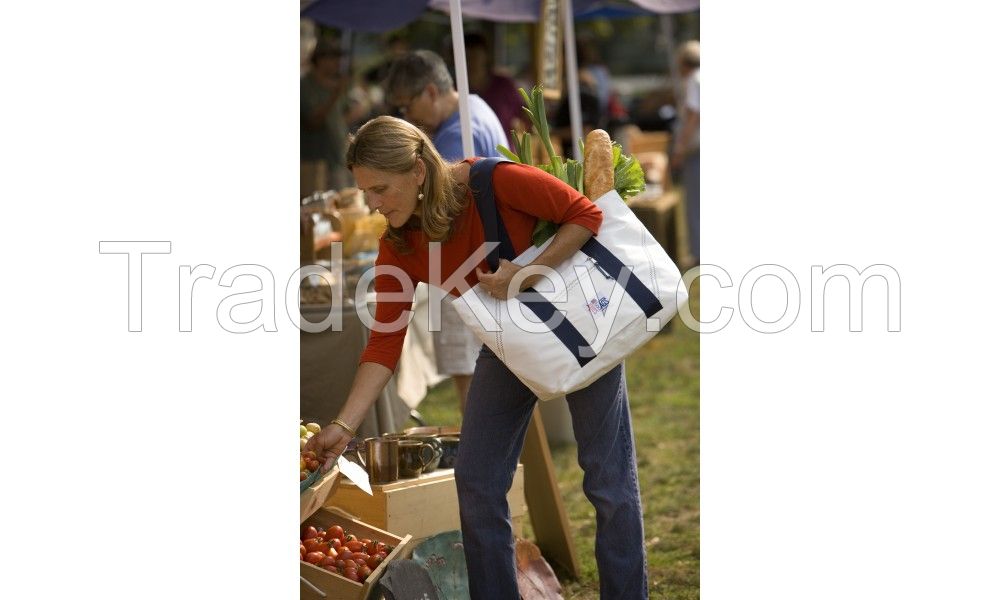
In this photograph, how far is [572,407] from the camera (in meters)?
2.77

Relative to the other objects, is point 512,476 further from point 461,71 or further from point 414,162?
point 461,71

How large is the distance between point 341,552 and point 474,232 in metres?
0.91

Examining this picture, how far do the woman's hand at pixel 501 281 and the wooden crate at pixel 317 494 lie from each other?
659mm

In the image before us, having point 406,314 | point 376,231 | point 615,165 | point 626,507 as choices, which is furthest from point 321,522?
point 376,231

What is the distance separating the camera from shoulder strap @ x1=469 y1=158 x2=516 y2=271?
265 centimetres

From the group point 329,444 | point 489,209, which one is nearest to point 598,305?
point 489,209

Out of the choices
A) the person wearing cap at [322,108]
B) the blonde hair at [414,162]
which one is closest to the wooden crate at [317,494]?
the blonde hair at [414,162]

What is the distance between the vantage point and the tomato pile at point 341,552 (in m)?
2.85

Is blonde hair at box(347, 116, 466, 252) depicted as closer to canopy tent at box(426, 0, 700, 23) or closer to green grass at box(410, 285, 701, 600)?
green grass at box(410, 285, 701, 600)

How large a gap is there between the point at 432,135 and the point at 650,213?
357 centimetres

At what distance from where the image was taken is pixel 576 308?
2.60 meters

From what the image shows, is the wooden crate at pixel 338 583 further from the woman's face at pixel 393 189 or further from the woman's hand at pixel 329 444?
the woman's face at pixel 393 189
